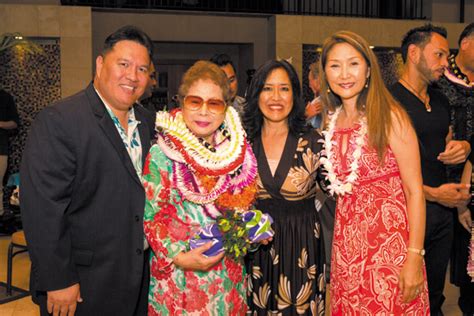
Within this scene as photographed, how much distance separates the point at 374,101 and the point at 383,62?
308 inches

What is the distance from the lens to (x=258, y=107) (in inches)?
115

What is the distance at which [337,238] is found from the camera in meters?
2.64

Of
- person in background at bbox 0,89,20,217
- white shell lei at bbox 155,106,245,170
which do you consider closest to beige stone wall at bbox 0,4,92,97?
person in background at bbox 0,89,20,217

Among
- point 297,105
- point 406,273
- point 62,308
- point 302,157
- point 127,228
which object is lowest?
point 62,308

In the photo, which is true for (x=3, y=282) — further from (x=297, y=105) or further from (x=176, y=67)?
(x=176, y=67)

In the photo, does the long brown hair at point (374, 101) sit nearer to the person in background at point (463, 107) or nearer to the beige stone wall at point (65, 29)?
the person in background at point (463, 107)

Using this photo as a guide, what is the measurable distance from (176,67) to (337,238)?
27.6 feet

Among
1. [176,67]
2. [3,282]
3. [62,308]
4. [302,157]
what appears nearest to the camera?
[62,308]

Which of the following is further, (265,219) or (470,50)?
(470,50)

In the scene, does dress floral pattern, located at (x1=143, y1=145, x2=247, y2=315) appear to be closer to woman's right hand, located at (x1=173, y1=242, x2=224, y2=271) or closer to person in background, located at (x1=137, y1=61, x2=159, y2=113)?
woman's right hand, located at (x1=173, y1=242, x2=224, y2=271)

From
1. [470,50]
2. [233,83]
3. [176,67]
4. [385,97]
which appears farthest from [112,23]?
[385,97]

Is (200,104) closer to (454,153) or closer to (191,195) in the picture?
(191,195)

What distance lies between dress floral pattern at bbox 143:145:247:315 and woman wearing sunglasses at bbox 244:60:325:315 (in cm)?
31

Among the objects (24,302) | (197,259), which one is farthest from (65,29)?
(197,259)
